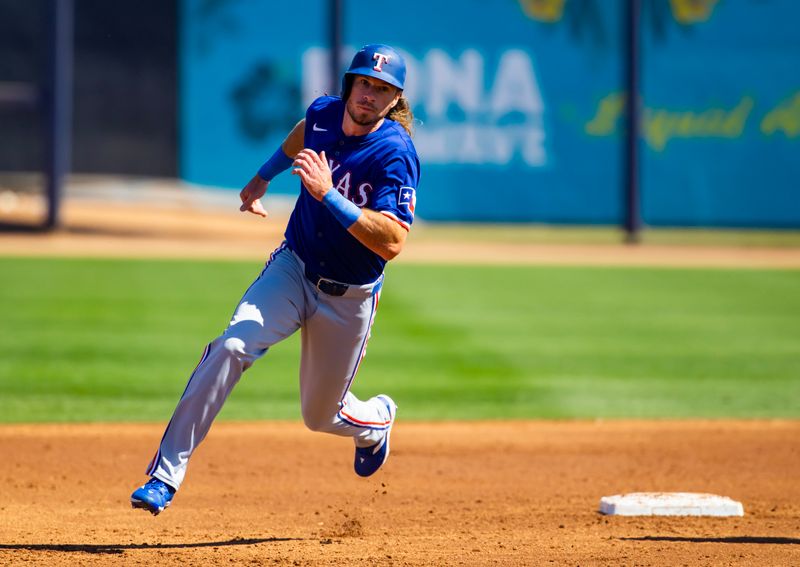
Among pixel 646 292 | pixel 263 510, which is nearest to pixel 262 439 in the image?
pixel 263 510

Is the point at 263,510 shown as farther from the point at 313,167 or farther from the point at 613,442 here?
the point at 613,442

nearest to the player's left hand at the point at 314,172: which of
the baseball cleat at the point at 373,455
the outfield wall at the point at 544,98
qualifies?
the baseball cleat at the point at 373,455

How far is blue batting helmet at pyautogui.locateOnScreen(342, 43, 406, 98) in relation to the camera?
5.11 metres

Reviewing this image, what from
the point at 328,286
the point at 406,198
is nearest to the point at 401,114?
the point at 406,198

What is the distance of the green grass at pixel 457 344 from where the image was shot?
9.30 m

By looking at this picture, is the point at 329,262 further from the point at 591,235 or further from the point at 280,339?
the point at 591,235

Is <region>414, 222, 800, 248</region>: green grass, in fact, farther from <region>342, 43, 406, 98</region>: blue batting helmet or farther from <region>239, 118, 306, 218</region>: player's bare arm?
<region>342, 43, 406, 98</region>: blue batting helmet

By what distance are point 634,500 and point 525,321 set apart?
21.6 feet

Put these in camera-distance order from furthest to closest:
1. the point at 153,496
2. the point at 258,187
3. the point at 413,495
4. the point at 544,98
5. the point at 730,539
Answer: the point at 544,98
the point at 413,495
the point at 258,187
the point at 730,539
the point at 153,496

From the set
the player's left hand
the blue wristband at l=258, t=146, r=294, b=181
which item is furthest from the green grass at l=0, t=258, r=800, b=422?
the player's left hand

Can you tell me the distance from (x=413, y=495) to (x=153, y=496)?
1.90 m

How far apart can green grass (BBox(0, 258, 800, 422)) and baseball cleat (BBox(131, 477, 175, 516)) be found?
3.78m

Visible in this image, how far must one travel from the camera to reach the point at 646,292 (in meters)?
14.6

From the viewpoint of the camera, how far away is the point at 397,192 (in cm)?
514
